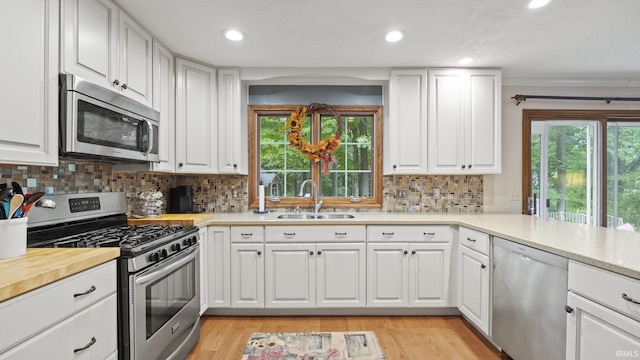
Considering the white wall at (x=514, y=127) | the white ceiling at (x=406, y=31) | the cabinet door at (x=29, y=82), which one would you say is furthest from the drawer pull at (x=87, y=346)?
the white wall at (x=514, y=127)

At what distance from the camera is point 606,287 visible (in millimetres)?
1239

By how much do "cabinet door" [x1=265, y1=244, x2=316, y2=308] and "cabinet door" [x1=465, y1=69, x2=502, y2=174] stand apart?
1864mm

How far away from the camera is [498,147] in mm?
2859

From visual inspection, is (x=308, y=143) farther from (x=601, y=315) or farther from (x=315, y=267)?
(x=601, y=315)

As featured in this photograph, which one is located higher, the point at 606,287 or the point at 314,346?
the point at 606,287

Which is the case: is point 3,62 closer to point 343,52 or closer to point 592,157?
point 343,52

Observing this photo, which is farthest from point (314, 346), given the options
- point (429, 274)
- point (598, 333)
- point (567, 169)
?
point (567, 169)

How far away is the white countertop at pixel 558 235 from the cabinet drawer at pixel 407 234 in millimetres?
50

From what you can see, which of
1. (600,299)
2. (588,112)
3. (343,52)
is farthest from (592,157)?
(343,52)

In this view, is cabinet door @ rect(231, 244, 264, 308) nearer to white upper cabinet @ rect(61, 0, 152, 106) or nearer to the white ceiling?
white upper cabinet @ rect(61, 0, 152, 106)

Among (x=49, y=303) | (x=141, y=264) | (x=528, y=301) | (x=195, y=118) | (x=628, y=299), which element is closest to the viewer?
(x=49, y=303)

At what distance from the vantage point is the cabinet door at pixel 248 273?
2.55m

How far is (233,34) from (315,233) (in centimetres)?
168

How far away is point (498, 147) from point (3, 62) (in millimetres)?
3386
